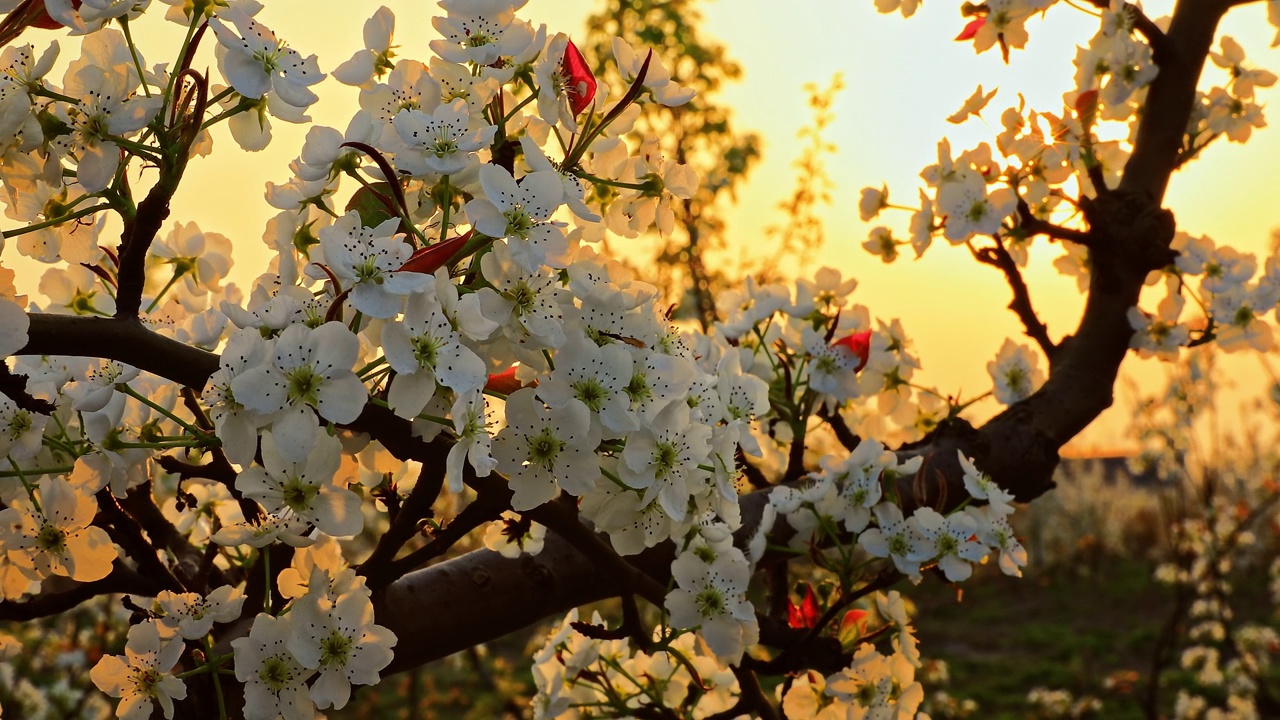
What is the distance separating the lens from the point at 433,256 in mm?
869

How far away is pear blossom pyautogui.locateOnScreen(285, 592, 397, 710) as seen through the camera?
1003 millimetres

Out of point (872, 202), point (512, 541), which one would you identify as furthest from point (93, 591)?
point (872, 202)

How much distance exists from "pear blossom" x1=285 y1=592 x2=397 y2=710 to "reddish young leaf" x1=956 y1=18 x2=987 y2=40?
1606 millimetres

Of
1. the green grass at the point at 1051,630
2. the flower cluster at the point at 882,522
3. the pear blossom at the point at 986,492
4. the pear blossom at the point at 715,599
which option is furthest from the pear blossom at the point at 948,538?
the green grass at the point at 1051,630

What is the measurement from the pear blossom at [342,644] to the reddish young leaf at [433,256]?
1.15 ft

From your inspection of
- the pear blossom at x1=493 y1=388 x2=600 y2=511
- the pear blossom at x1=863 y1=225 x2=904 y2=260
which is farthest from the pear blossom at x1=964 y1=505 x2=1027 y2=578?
the pear blossom at x1=493 y1=388 x2=600 y2=511

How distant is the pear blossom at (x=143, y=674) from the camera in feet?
3.43

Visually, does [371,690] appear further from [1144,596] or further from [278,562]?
[1144,596]

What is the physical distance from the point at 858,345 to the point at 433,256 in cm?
106

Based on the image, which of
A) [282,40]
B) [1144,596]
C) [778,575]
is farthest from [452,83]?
[1144,596]

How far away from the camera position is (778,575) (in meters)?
1.75

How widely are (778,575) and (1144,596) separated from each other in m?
9.47

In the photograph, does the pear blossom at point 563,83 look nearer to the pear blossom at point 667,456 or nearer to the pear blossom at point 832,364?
the pear blossom at point 667,456

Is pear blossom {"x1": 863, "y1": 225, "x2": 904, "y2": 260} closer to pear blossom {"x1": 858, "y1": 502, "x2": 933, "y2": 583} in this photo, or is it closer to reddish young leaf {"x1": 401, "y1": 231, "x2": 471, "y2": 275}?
pear blossom {"x1": 858, "y1": 502, "x2": 933, "y2": 583}
